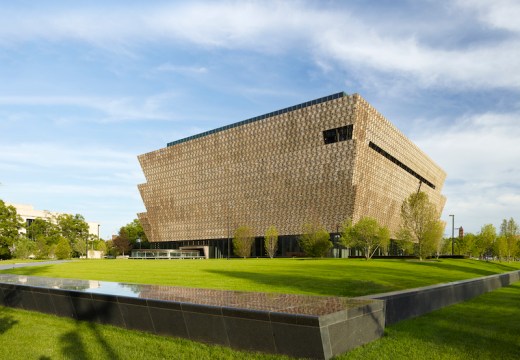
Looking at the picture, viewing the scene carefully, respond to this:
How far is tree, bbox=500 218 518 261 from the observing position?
79375 mm

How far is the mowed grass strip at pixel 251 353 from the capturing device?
8.91 m

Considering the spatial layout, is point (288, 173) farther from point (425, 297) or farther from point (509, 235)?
point (425, 297)

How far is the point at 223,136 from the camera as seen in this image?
3617 inches

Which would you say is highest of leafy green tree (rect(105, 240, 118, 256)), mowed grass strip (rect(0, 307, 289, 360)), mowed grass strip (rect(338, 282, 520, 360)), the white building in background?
the white building in background

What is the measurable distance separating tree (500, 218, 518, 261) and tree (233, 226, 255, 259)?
46.3 m

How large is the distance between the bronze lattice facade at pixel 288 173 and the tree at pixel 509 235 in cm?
Answer: 1957

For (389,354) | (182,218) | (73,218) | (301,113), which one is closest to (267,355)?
(389,354)

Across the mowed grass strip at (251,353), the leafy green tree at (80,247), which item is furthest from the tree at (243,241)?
the mowed grass strip at (251,353)

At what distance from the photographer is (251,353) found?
28.5 feet

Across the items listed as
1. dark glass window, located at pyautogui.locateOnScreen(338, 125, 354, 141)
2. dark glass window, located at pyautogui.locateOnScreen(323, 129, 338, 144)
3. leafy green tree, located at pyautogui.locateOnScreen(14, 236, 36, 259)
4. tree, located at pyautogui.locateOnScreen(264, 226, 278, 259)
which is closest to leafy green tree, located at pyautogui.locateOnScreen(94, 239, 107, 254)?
leafy green tree, located at pyautogui.locateOnScreen(14, 236, 36, 259)

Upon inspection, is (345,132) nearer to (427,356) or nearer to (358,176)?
(358,176)

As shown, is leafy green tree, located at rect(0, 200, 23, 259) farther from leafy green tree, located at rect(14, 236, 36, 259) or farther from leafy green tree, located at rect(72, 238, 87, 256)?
leafy green tree, located at rect(72, 238, 87, 256)

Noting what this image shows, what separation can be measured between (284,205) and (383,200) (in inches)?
732

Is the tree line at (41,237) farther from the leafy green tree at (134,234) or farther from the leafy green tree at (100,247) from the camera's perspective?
the leafy green tree at (134,234)
